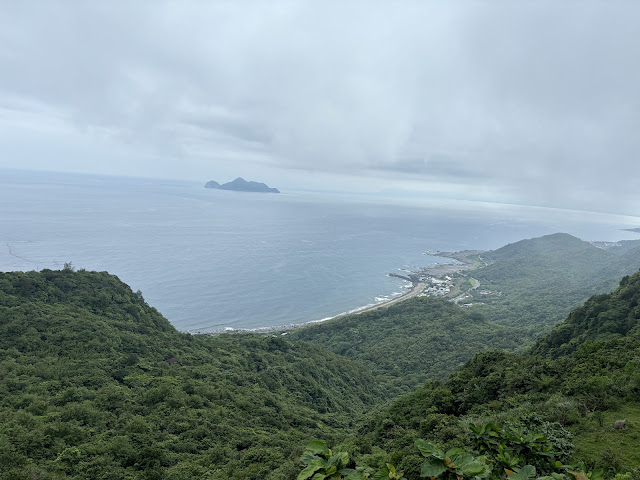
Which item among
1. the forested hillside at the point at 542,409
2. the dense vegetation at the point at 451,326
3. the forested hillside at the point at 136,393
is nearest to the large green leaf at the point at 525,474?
the forested hillside at the point at 542,409

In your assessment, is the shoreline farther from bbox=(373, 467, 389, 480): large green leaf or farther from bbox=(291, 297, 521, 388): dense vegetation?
bbox=(373, 467, 389, 480): large green leaf

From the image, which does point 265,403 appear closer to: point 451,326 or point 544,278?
point 451,326

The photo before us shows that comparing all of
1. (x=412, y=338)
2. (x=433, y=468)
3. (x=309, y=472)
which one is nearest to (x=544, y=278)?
(x=412, y=338)

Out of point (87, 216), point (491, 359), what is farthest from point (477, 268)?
point (87, 216)

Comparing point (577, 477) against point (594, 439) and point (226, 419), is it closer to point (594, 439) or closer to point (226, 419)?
point (594, 439)

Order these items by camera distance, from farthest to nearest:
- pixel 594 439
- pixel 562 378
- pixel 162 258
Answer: pixel 162 258
pixel 562 378
pixel 594 439

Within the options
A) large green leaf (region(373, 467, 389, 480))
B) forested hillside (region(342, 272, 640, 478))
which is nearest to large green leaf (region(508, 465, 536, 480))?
forested hillside (region(342, 272, 640, 478))
